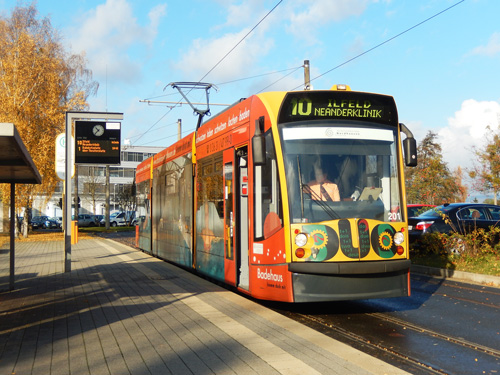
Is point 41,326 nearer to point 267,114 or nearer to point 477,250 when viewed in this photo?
point 267,114

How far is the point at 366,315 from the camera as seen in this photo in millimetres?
9031

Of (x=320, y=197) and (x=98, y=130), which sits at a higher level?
(x=98, y=130)

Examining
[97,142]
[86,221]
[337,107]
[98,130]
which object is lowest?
[86,221]

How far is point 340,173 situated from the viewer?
8359 mm

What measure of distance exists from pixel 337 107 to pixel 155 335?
4240 mm

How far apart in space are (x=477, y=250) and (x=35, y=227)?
194ft

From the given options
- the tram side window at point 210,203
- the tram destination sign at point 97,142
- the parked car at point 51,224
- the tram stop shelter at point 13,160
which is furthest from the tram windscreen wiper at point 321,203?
the parked car at point 51,224

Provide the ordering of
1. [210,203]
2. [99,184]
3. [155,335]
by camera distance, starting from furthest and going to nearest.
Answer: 1. [99,184]
2. [210,203]
3. [155,335]

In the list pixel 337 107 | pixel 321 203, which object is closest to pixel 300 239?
pixel 321 203

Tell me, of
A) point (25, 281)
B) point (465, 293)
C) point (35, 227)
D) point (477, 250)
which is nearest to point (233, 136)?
point (465, 293)

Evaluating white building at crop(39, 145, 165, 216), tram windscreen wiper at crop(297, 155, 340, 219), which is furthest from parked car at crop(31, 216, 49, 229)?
tram windscreen wiper at crop(297, 155, 340, 219)

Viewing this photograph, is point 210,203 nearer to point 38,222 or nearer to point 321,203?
point 321,203

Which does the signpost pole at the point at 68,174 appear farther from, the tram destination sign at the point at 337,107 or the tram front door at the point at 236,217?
the tram destination sign at the point at 337,107

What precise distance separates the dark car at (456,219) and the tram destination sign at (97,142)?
9175mm
